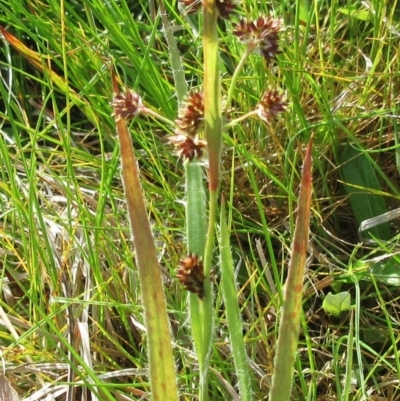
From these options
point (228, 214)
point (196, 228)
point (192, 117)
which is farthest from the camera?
point (228, 214)

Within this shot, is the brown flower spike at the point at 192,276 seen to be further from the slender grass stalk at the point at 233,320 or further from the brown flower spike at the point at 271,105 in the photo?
the brown flower spike at the point at 271,105

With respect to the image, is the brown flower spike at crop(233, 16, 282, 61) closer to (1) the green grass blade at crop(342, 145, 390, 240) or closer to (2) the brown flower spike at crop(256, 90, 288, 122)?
(2) the brown flower spike at crop(256, 90, 288, 122)

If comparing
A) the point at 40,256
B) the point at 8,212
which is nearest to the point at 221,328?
the point at 40,256

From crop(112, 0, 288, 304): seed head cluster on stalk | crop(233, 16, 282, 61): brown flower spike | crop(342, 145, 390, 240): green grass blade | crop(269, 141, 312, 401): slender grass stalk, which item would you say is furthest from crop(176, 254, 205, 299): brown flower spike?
crop(342, 145, 390, 240): green grass blade

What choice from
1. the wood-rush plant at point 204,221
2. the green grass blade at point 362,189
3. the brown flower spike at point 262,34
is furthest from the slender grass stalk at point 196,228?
the green grass blade at point 362,189

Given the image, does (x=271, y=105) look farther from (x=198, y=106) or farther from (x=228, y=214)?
(x=228, y=214)

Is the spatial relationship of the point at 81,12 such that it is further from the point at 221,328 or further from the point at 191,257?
the point at 191,257

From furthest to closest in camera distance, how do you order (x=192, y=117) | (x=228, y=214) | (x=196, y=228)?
(x=228, y=214) < (x=196, y=228) < (x=192, y=117)

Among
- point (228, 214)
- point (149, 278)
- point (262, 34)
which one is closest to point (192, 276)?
point (149, 278)
